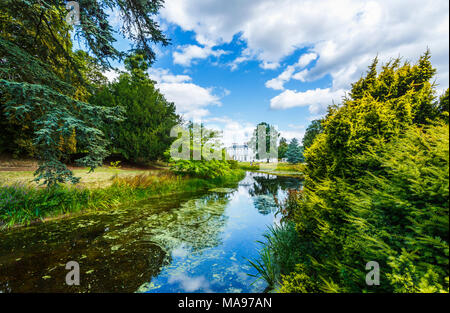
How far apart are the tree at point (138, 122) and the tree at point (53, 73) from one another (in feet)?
11.0

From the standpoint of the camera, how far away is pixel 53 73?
4496mm

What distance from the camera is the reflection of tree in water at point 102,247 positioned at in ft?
7.32

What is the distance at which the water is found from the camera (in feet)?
7.50

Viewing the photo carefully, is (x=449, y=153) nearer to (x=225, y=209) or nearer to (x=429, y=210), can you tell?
(x=429, y=210)

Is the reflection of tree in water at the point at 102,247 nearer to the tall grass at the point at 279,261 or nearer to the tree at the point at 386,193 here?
the tall grass at the point at 279,261

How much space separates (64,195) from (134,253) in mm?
3809

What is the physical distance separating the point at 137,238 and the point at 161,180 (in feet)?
16.3

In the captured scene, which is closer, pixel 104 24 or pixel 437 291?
pixel 437 291

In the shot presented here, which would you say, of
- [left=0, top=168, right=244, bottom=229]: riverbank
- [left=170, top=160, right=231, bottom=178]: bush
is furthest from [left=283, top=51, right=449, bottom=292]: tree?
[left=170, top=160, right=231, bottom=178]: bush

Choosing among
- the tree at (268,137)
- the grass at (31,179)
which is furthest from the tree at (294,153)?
the grass at (31,179)

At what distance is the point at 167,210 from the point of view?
5.66 m
